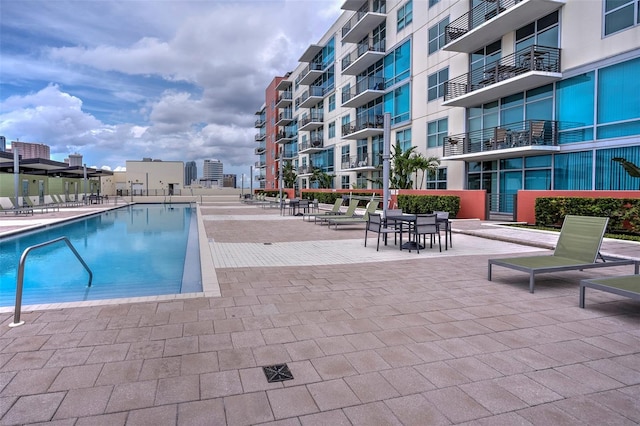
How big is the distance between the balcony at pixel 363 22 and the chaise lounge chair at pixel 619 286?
27650mm

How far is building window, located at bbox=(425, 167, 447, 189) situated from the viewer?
73.7 ft

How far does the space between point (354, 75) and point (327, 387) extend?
3390 cm

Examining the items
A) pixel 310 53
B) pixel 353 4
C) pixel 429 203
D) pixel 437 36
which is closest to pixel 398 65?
pixel 437 36

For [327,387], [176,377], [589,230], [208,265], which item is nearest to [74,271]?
[208,265]

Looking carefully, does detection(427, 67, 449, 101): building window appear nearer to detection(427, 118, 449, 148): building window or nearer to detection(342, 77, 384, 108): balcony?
detection(427, 118, 449, 148): building window

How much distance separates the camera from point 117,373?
3.18 meters

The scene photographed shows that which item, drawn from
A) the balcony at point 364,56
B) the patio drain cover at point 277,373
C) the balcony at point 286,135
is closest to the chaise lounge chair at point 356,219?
the patio drain cover at point 277,373

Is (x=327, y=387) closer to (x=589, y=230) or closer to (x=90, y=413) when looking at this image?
(x=90, y=413)

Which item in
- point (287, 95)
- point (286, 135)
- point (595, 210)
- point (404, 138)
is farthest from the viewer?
point (286, 135)

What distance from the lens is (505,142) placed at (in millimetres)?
17438

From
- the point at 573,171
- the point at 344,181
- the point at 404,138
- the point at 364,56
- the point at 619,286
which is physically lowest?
the point at 619,286

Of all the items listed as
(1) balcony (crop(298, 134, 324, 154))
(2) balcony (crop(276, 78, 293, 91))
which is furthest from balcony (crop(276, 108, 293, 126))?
(1) balcony (crop(298, 134, 324, 154))

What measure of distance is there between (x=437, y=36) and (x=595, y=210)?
47.2 feet

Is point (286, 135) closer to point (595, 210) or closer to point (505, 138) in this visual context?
point (505, 138)
